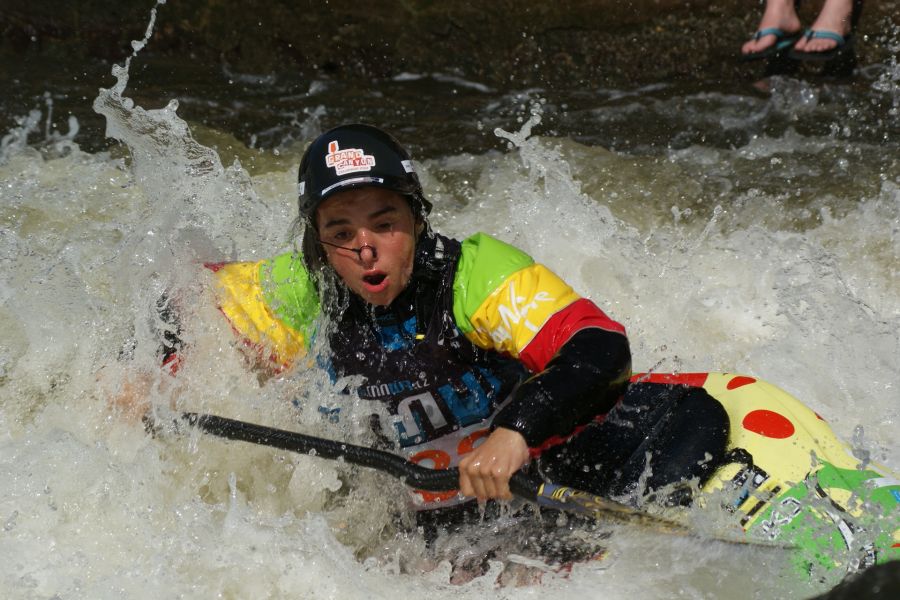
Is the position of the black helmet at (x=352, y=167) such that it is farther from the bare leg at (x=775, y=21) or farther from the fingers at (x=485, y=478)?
the bare leg at (x=775, y=21)

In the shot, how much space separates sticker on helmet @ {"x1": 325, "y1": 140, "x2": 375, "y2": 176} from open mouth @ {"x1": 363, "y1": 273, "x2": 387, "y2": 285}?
0.97ft

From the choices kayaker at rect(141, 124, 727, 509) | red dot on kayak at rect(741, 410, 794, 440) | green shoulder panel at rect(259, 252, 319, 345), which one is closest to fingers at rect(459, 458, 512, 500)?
kayaker at rect(141, 124, 727, 509)

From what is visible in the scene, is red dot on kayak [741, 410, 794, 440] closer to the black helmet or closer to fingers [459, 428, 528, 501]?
fingers [459, 428, 528, 501]

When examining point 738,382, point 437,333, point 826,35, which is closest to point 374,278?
point 437,333

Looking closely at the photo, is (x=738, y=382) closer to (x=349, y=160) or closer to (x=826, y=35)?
(x=349, y=160)

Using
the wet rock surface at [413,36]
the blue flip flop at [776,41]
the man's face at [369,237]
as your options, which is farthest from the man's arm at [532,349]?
the wet rock surface at [413,36]

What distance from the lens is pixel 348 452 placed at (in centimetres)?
286

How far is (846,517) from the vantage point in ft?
8.97

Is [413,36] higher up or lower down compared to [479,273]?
higher up

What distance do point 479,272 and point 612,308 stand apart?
176 centimetres

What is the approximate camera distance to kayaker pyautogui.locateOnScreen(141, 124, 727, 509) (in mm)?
2846

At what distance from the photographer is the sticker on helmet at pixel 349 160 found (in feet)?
9.32

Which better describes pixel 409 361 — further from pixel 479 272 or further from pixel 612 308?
pixel 612 308

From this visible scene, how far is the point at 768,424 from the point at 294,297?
147cm
